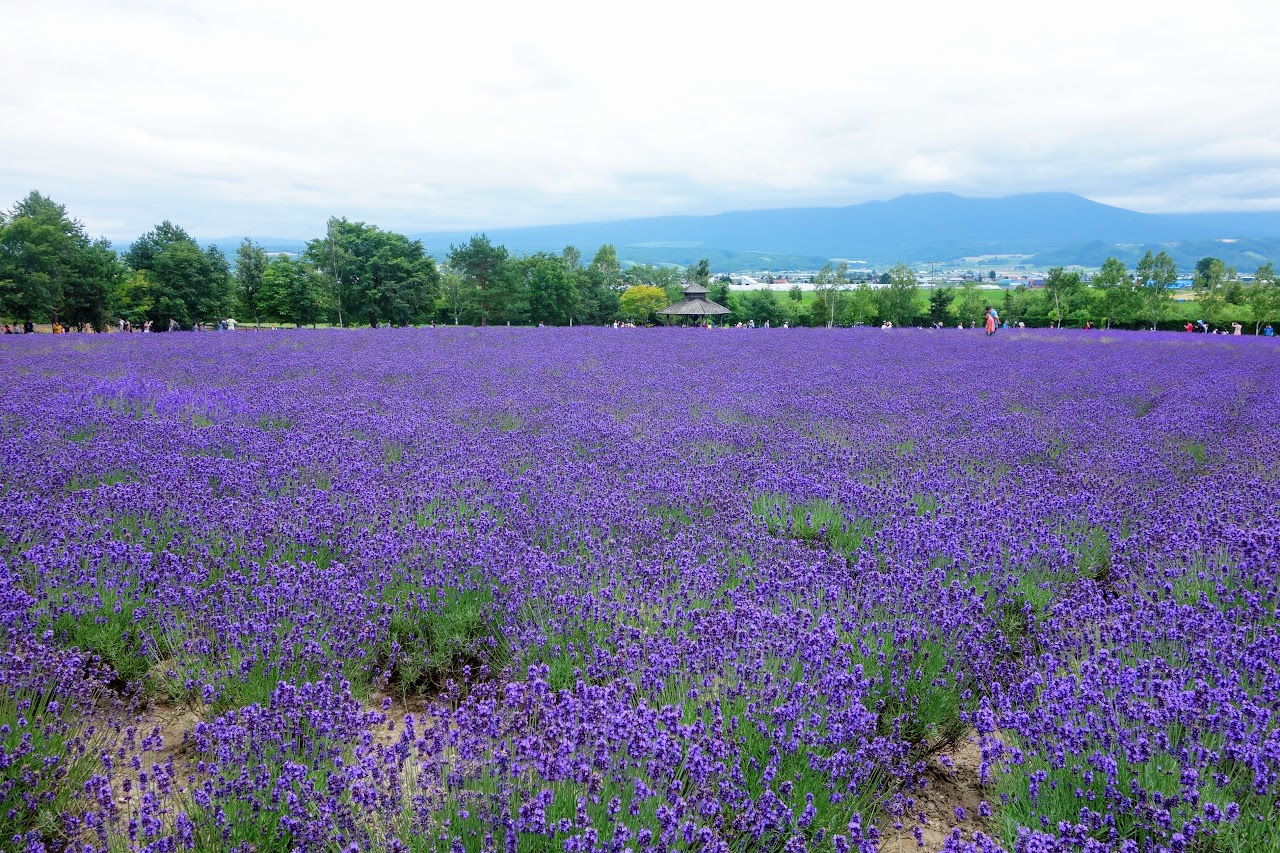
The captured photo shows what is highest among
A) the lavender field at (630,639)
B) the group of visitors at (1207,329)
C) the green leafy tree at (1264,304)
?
the green leafy tree at (1264,304)

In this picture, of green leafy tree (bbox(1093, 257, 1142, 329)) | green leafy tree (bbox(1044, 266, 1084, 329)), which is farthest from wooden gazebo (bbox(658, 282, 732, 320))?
green leafy tree (bbox(1044, 266, 1084, 329))

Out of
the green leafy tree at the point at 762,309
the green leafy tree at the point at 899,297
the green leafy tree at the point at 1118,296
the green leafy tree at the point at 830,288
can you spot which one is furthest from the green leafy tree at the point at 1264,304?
the green leafy tree at the point at 762,309

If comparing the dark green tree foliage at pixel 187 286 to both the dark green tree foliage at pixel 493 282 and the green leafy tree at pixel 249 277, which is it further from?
the dark green tree foliage at pixel 493 282

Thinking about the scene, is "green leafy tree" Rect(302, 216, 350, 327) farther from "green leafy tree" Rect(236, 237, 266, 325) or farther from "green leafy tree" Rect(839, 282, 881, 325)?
"green leafy tree" Rect(839, 282, 881, 325)

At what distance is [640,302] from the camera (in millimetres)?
62500

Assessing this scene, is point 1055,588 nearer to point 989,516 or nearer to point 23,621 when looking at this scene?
point 989,516

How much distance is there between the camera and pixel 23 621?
2842mm

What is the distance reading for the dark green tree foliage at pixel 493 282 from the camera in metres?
48.3

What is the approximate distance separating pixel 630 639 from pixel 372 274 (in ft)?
141

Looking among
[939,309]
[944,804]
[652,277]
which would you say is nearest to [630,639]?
[944,804]

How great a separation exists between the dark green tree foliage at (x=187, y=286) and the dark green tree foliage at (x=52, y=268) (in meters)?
2.51

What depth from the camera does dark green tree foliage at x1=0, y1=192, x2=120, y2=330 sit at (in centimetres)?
3378

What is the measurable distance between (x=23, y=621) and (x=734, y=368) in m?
12.3

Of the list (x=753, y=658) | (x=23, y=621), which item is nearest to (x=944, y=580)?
(x=753, y=658)
